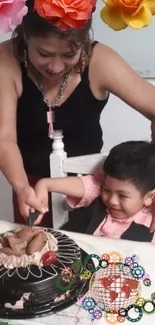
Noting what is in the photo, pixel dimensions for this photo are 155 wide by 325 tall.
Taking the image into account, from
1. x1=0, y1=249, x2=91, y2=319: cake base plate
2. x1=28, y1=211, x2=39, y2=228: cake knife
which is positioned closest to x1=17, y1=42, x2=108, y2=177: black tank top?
x1=28, y1=211, x2=39, y2=228: cake knife

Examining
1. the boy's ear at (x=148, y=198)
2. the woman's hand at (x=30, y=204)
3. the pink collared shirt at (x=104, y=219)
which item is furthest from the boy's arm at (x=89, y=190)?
the woman's hand at (x=30, y=204)

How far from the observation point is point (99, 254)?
93 centimetres

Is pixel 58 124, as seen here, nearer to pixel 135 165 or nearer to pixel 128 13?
pixel 135 165

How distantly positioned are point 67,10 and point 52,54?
0.52ft

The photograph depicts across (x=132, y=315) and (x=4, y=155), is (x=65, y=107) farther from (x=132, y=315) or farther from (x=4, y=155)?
(x=132, y=315)

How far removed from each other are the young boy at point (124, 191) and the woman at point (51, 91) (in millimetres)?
100

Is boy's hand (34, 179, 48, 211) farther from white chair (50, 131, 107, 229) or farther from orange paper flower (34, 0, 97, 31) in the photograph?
orange paper flower (34, 0, 97, 31)

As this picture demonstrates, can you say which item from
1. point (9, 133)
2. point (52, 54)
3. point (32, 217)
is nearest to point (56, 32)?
point (52, 54)

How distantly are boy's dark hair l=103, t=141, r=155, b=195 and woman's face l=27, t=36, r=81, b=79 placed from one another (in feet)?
0.75

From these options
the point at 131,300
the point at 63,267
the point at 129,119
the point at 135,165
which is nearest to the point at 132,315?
the point at 131,300

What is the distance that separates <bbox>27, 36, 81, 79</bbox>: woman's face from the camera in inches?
40.7

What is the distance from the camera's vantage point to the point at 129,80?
3.90 ft

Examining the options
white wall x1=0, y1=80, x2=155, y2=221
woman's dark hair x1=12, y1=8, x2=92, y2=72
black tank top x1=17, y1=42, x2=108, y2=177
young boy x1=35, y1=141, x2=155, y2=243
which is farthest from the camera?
white wall x1=0, y1=80, x2=155, y2=221

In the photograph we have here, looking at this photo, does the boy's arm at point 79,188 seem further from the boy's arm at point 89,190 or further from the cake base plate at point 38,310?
the cake base plate at point 38,310
